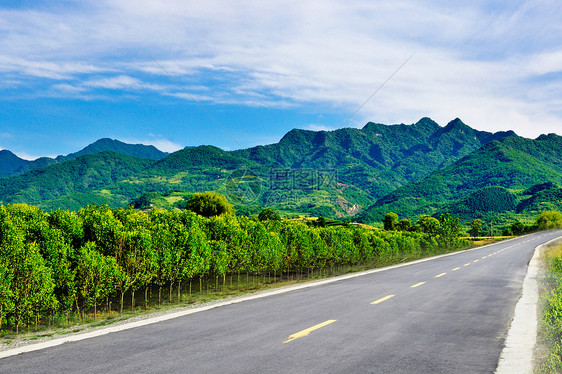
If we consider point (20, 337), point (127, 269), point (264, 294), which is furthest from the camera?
point (264, 294)

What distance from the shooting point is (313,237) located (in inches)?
1067

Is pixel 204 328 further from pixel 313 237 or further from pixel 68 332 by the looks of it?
pixel 313 237

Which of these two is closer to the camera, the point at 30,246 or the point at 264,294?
the point at 30,246

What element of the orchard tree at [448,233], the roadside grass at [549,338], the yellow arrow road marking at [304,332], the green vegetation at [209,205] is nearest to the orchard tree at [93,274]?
the yellow arrow road marking at [304,332]

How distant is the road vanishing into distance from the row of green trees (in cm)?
317

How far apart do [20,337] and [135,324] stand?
7.91ft

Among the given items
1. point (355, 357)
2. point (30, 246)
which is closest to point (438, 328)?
point (355, 357)

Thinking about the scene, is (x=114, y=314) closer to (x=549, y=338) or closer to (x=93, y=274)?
(x=93, y=274)

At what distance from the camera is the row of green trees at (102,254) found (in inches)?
395

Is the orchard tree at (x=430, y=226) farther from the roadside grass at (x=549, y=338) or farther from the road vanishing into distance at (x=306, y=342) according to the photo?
the road vanishing into distance at (x=306, y=342)

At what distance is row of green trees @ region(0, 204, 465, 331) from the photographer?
10.0 meters

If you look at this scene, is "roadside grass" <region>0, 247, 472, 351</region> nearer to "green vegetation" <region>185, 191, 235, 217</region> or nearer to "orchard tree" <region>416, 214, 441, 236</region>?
"orchard tree" <region>416, 214, 441, 236</region>

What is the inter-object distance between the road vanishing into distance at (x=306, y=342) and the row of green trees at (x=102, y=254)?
3.17 metres

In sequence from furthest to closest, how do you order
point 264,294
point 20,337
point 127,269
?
1. point 264,294
2. point 127,269
3. point 20,337
